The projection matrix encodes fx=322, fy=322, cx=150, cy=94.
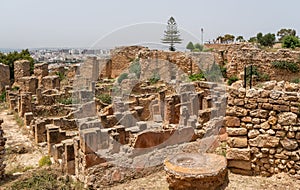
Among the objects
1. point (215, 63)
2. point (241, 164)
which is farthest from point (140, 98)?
point (241, 164)

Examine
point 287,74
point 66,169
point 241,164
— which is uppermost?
point 287,74

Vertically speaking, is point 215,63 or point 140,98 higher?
point 215,63

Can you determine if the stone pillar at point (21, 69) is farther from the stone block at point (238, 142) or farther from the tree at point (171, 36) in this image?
the stone block at point (238, 142)

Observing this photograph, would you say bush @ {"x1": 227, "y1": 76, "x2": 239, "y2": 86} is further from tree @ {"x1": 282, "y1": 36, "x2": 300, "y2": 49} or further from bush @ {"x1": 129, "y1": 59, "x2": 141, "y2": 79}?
tree @ {"x1": 282, "y1": 36, "x2": 300, "y2": 49}

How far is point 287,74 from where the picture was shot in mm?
12727

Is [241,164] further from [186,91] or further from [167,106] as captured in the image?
[186,91]

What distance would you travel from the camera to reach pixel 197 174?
17.1 feet

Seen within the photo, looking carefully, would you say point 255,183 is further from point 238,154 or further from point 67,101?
point 67,101

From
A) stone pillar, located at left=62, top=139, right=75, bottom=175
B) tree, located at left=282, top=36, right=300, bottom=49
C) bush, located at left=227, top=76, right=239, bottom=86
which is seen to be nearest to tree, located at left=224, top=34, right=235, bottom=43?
tree, located at left=282, top=36, right=300, bottom=49

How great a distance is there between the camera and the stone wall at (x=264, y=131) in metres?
5.32

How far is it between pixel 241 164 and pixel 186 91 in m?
9.03

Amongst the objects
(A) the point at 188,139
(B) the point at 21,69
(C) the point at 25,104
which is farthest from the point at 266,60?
(B) the point at 21,69

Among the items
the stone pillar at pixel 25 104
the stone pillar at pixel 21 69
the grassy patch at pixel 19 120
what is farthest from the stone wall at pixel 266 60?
the stone pillar at pixel 21 69

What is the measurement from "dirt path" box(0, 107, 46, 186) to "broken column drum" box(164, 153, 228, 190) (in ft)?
16.6
